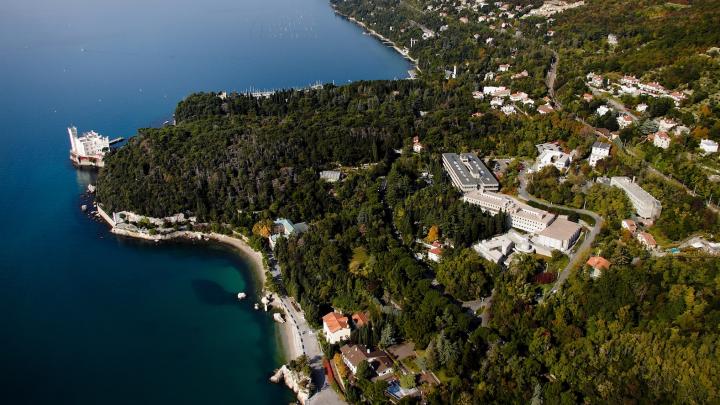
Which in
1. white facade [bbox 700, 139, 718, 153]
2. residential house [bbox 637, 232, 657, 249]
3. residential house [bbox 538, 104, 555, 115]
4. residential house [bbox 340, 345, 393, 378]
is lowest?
residential house [bbox 340, 345, 393, 378]

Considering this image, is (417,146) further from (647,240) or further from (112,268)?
(112,268)

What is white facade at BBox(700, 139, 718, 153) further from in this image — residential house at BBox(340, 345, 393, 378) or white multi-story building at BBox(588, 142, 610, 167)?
residential house at BBox(340, 345, 393, 378)

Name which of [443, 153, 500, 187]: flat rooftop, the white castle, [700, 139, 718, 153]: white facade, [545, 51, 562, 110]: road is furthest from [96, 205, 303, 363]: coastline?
[545, 51, 562, 110]: road

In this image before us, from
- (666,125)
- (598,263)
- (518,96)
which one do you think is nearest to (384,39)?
(518,96)

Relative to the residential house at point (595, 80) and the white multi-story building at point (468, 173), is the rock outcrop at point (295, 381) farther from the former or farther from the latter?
the residential house at point (595, 80)

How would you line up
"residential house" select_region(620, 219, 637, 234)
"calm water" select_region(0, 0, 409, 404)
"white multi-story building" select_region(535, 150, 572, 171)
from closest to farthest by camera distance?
"calm water" select_region(0, 0, 409, 404), "residential house" select_region(620, 219, 637, 234), "white multi-story building" select_region(535, 150, 572, 171)

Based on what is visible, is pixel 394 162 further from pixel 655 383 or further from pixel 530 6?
pixel 530 6

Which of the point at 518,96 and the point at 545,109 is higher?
the point at 545,109
